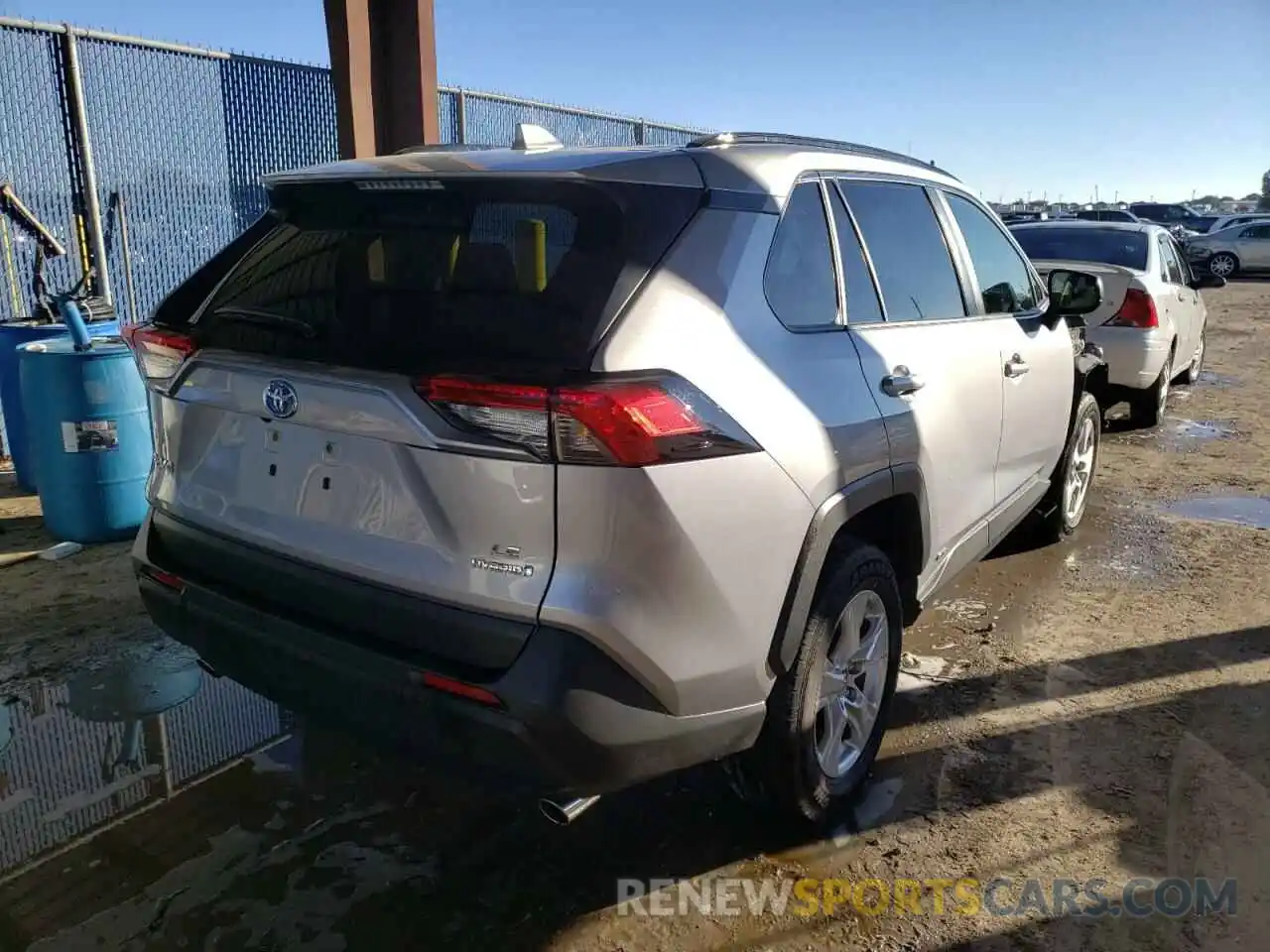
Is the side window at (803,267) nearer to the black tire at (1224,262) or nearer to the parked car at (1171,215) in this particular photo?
the black tire at (1224,262)

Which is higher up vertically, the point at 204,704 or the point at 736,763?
the point at 736,763

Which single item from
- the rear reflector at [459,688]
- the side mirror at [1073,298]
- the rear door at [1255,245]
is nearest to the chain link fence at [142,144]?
the side mirror at [1073,298]

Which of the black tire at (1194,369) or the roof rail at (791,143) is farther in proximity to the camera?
the black tire at (1194,369)

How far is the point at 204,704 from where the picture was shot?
3711 millimetres

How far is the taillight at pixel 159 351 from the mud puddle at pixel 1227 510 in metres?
5.89

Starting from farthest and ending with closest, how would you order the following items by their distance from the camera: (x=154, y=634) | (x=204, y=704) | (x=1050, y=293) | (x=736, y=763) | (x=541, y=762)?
(x=1050, y=293) < (x=154, y=634) < (x=204, y=704) < (x=736, y=763) < (x=541, y=762)

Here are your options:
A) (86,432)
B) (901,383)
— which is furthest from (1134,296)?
(86,432)

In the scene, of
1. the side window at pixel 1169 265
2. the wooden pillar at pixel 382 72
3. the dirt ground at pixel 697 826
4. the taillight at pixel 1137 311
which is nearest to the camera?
the dirt ground at pixel 697 826

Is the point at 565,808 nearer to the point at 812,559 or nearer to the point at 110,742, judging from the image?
the point at 812,559

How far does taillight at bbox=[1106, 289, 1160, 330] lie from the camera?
8.00 meters

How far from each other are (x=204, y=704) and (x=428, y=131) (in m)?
5.19

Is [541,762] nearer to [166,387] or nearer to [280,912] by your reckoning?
[280,912]

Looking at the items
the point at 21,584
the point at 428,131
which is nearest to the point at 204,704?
the point at 21,584

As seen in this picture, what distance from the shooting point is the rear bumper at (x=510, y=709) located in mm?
2111
